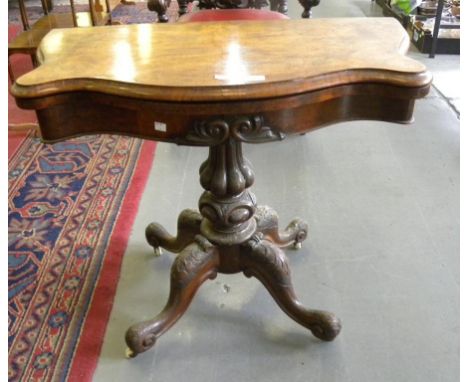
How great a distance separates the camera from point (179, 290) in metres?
1.15

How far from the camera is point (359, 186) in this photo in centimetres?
171

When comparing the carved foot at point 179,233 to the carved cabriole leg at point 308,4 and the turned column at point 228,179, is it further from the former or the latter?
the carved cabriole leg at point 308,4

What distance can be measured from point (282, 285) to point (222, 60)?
22.3 inches

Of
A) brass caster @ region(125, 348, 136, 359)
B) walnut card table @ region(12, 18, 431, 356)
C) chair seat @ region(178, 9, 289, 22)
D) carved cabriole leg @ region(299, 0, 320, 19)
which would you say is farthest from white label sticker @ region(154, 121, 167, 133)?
carved cabriole leg @ region(299, 0, 320, 19)

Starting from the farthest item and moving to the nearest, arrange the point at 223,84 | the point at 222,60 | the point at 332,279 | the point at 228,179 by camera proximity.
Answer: the point at 332,279
the point at 228,179
the point at 222,60
the point at 223,84

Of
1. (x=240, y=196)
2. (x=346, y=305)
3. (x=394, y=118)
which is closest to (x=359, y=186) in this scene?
(x=346, y=305)

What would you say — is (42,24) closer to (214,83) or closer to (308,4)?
(308,4)

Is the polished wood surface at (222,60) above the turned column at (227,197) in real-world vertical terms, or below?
above

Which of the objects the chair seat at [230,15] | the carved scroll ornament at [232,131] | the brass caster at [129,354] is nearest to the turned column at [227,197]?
the carved scroll ornament at [232,131]

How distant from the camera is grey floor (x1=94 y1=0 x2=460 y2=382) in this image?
44.2 inches

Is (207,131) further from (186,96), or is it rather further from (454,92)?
(454,92)

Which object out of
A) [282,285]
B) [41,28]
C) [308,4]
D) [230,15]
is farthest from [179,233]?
[41,28]

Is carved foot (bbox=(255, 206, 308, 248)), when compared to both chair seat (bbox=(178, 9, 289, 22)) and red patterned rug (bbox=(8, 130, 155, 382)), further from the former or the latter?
chair seat (bbox=(178, 9, 289, 22))

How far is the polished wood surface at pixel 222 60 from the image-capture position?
0.77 meters
